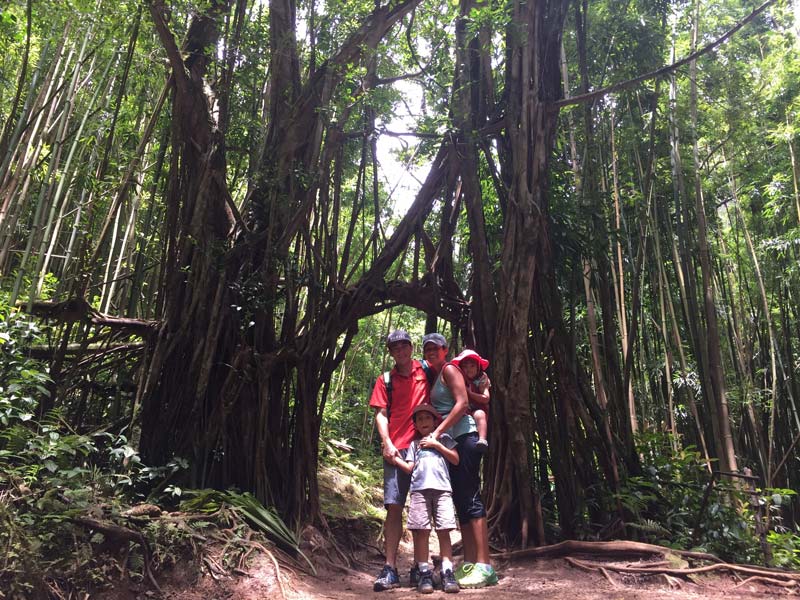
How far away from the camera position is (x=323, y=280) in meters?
4.54

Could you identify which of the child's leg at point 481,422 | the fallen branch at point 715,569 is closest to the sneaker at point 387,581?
the child's leg at point 481,422

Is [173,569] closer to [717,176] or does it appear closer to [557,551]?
[557,551]

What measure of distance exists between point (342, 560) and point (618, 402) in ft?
7.13

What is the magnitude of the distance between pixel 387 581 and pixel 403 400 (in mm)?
891

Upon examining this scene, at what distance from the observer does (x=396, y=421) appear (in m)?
3.22

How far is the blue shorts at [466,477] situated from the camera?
122 inches

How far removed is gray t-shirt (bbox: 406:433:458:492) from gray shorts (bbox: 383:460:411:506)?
0.11 m

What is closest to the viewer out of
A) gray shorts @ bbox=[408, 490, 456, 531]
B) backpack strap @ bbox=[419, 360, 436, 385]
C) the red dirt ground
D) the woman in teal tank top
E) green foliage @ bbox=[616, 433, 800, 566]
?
the red dirt ground

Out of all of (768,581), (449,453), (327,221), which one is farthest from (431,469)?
(327,221)

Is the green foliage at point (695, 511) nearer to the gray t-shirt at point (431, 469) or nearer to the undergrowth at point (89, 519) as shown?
the gray t-shirt at point (431, 469)

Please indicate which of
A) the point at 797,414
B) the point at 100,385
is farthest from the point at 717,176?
the point at 100,385

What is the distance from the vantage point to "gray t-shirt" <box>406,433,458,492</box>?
9.63 feet

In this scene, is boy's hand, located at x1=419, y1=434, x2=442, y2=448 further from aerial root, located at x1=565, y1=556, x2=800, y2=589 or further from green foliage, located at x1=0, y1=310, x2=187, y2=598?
green foliage, located at x1=0, y1=310, x2=187, y2=598

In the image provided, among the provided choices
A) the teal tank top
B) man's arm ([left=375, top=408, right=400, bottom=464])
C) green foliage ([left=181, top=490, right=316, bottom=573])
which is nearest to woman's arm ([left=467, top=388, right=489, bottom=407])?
the teal tank top
